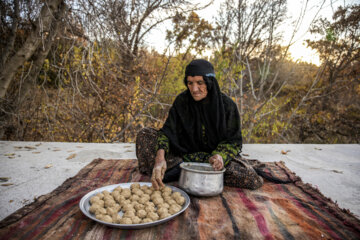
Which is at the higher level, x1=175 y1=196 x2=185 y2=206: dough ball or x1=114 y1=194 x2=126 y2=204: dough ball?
x1=175 y1=196 x2=185 y2=206: dough ball

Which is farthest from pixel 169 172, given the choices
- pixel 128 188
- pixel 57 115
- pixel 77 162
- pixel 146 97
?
pixel 57 115

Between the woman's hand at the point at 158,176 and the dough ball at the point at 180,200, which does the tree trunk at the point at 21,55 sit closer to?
the woman's hand at the point at 158,176

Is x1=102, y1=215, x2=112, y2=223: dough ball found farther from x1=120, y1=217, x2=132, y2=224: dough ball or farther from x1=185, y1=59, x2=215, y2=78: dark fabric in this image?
x1=185, y1=59, x2=215, y2=78: dark fabric

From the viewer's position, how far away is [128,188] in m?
1.86

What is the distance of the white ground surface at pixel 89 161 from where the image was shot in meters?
2.05

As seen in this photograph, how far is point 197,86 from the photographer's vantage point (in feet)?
6.75

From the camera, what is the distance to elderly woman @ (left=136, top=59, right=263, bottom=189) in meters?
2.07

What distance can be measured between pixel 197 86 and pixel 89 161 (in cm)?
178

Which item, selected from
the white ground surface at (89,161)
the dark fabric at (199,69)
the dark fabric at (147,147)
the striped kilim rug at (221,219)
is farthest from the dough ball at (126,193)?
the dark fabric at (199,69)

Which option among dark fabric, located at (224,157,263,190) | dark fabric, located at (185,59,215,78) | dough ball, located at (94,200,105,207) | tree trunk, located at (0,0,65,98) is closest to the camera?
dough ball, located at (94,200,105,207)

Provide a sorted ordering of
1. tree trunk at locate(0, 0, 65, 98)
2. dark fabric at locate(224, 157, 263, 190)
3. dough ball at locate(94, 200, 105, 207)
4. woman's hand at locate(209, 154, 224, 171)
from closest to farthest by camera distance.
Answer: dough ball at locate(94, 200, 105, 207) < woman's hand at locate(209, 154, 224, 171) < dark fabric at locate(224, 157, 263, 190) < tree trunk at locate(0, 0, 65, 98)

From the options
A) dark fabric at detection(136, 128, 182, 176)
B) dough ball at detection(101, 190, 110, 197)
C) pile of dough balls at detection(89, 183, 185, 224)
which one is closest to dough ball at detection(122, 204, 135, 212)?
pile of dough balls at detection(89, 183, 185, 224)

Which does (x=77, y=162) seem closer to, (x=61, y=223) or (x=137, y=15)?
(x=61, y=223)

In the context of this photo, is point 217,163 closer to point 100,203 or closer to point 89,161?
point 100,203
